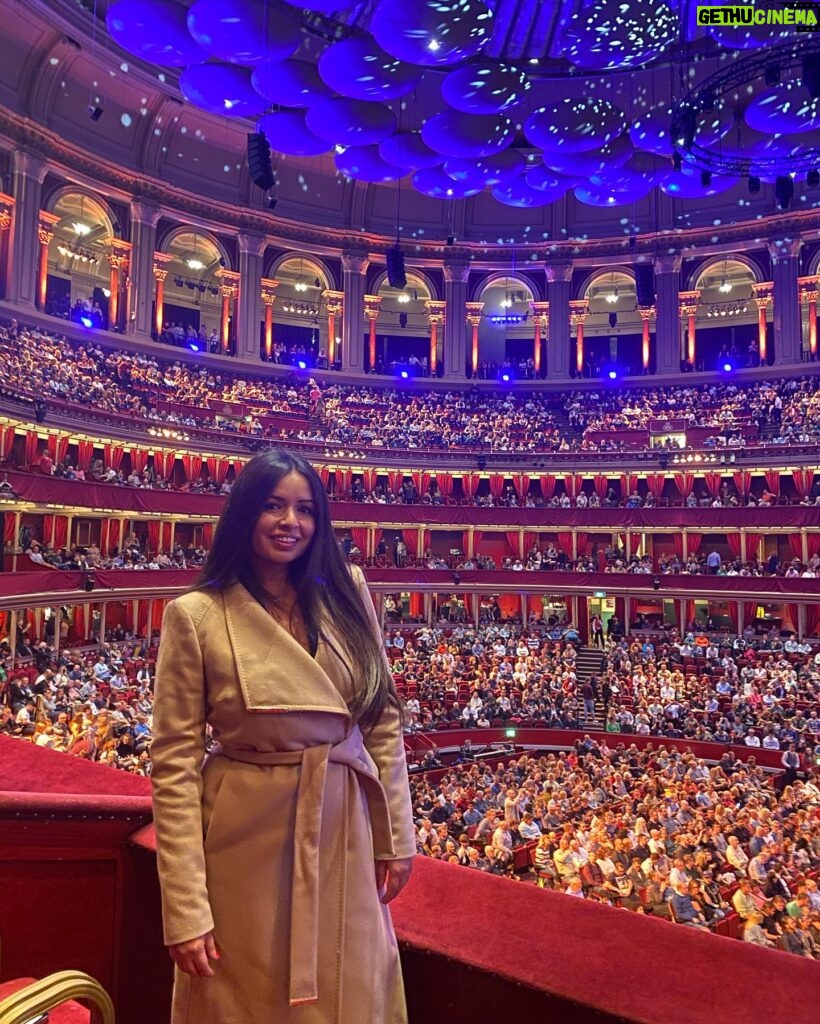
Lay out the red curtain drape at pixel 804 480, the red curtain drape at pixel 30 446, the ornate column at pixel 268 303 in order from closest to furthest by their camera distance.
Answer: the red curtain drape at pixel 30 446 → the red curtain drape at pixel 804 480 → the ornate column at pixel 268 303

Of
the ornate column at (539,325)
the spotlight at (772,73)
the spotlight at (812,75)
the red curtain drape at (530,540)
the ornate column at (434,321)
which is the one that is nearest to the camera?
the spotlight at (812,75)

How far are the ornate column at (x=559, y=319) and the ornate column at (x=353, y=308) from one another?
9.09m

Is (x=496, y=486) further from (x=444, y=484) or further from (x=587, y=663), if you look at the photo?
(x=587, y=663)

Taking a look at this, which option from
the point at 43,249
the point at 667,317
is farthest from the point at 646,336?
the point at 43,249

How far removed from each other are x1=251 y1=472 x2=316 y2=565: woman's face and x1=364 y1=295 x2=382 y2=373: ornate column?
3422 cm

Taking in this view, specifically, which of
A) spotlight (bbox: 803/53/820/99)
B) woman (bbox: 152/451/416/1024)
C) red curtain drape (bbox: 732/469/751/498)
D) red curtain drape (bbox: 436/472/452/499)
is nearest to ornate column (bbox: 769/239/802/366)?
red curtain drape (bbox: 732/469/751/498)

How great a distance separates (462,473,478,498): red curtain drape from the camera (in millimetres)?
31969

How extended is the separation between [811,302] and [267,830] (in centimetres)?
3619

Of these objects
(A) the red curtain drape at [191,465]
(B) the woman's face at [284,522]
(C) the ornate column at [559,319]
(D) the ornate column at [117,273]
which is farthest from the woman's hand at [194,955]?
(C) the ornate column at [559,319]

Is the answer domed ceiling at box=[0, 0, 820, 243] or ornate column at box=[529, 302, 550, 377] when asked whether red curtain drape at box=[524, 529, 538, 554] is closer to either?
ornate column at box=[529, 302, 550, 377]

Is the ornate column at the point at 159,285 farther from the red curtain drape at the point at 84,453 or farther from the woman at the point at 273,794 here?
the woman at the point at 273,794

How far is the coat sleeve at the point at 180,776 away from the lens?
63.6 inches

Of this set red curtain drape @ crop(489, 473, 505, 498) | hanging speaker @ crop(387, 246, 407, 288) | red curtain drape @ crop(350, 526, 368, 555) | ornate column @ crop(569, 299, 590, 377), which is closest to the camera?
hanging speaker @ crop(387, 246, 407, 288)

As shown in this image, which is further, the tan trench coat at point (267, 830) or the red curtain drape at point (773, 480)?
the red curtain drape at point (773, 480)
